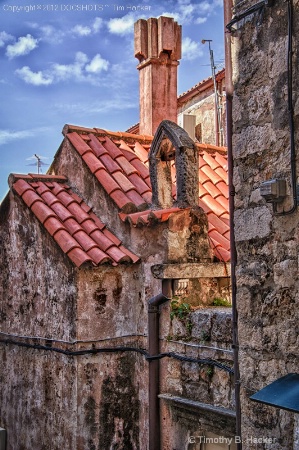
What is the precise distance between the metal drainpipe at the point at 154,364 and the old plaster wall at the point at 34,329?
0.83 metres

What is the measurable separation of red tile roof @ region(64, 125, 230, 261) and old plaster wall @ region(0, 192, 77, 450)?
3.21 feet

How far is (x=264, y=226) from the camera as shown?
333cm

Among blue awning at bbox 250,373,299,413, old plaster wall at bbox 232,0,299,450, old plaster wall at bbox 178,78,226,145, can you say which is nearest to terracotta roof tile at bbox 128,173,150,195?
old plaster wall at bbox 232,0,299,450

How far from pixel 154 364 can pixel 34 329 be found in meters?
1.73

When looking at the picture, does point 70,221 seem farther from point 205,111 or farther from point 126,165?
point 205,111

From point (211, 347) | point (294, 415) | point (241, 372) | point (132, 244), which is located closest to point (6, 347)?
point (132, 244)

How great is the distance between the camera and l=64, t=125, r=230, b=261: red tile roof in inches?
241

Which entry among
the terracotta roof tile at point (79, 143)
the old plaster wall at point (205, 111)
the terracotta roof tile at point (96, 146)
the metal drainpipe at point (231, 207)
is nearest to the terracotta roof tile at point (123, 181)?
the terracotta roof tile at point (96, 146)

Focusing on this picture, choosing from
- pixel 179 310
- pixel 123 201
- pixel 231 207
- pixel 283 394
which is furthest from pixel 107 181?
pixel 283 394

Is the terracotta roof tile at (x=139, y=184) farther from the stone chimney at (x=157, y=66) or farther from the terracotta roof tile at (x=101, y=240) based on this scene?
the stone chimney at (x=157, y=66)

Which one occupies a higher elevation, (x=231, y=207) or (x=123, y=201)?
(x=123, y=201)

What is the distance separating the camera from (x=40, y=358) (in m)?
6.39

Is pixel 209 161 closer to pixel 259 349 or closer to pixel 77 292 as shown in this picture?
pixel 77 292

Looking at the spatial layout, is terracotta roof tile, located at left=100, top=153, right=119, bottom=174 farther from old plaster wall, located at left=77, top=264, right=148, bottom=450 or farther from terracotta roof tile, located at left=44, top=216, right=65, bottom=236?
old plaster wall, located at left=77, top=264, right=148, bottom=450
